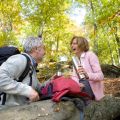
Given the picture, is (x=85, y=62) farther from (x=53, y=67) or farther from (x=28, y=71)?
(x=53, y=67)

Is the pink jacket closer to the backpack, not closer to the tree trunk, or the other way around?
the tree trunk

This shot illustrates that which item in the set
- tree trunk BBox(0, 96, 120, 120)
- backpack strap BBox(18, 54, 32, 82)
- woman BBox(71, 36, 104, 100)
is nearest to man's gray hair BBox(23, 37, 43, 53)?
backpack strap BBox(18, 54, 32, 82)

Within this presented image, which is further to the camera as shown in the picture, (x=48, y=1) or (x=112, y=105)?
(x=48, y=1)

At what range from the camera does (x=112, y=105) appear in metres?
4.75

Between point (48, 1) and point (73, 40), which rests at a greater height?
point (48, 1)

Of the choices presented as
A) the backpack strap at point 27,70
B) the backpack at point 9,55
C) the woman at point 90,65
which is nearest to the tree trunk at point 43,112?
the backpack at point 9,55

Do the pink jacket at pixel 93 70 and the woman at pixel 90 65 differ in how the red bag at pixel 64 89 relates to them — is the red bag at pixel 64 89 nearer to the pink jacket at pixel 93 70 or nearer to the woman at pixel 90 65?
the woman at pixel 90 65

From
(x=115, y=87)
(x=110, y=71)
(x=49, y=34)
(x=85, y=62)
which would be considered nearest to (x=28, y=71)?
(x=85, y=62)

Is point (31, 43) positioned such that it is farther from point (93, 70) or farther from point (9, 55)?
point (93, 70)

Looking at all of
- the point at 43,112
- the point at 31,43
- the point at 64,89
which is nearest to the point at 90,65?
the point at 64,89

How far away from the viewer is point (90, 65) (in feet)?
14.9

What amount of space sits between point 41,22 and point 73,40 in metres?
16.6

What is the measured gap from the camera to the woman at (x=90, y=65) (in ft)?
14.3

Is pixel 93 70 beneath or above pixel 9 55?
beneath
